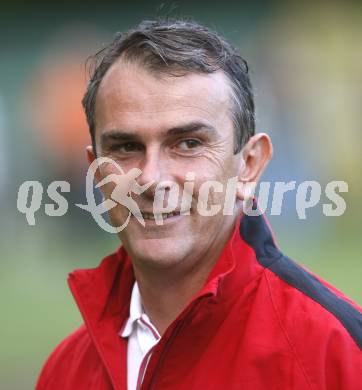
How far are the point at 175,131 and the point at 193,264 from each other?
377mm

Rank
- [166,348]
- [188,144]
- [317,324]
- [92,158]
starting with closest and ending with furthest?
1. [317,324]
2. [166,348]
3. [188,144]
4. [92,158]

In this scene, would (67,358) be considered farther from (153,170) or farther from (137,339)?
(153,170)

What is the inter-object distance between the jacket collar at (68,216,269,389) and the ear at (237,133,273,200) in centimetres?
14

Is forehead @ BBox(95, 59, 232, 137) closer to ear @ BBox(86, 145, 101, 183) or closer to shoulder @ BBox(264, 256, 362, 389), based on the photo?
ear @ BBox(86, 145, 101, 183)

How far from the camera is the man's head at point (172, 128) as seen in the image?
1.94 meters

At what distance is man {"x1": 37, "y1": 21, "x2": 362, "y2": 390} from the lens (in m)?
1.73

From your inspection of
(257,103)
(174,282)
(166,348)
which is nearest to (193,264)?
(174,282)

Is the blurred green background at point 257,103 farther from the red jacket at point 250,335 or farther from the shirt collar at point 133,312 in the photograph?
the red jacket at point 250,335

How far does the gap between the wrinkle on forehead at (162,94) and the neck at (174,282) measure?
360mm

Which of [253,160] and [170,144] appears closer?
[170,144]

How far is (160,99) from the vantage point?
193 cm

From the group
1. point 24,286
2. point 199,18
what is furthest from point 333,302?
point 199,18

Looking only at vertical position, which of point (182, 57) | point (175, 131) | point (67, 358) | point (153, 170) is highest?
point (182, 57)

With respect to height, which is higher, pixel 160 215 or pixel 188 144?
pixel 188 144
